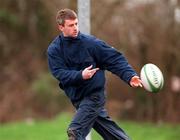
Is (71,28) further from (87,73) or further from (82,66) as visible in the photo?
(87,73)

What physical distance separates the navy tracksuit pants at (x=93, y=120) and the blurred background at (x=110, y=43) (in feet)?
29.4

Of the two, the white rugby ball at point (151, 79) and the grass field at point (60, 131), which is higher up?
the grass field at point (60, 131)

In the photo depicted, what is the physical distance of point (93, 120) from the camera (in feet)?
26.3

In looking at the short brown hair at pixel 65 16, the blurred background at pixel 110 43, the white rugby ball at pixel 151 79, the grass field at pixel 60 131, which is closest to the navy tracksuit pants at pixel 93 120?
the white rugby ball at pixel 151 79

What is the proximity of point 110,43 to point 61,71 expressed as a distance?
33.7 feet

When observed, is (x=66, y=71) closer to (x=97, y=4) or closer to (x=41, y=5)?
(x=97, y=4)

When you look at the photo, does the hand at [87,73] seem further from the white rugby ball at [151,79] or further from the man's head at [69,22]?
the white rugby ball at [151,79]

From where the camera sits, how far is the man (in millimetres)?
7832

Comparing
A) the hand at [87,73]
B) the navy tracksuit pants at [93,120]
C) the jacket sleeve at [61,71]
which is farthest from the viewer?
the navy tracksuit pants at [93,120]

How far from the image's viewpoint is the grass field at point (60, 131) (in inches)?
603

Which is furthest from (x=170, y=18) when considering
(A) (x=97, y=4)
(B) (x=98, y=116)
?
(B) (x=98, y=116)

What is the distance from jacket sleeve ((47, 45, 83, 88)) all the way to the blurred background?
9088 millimetres

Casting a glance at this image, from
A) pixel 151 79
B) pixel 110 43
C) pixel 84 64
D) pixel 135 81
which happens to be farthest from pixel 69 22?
pixel 110 43

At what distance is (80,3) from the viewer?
906cm
